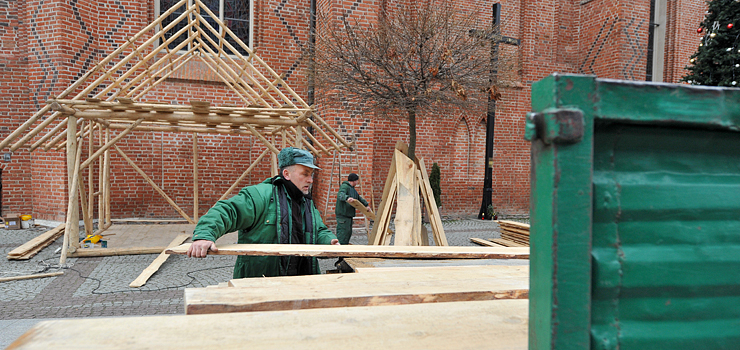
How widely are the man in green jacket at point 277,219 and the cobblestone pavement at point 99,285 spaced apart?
2245mm

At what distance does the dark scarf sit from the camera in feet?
9.53

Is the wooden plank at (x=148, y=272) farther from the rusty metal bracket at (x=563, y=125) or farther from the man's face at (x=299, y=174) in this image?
the rusty metal bracket at (x=563, y=125)

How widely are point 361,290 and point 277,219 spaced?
4.27 ft

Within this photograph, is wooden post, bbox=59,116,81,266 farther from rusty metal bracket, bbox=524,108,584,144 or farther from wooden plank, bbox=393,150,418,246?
rusty metal bracket, bbox=524,108,584,144

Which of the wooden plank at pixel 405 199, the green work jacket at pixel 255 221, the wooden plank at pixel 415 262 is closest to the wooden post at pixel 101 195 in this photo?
the wooden plank at pixel 405 199

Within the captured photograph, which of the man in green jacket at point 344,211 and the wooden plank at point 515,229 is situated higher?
the man in green jacket at point 344,211

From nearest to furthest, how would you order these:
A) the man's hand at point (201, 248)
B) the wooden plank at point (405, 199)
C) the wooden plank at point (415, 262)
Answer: the man's hand at point (201, 248)
the wooden plank at point (415, 262)
the wooden plank at point (405, 199)

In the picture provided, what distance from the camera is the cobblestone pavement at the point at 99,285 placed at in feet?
14.6

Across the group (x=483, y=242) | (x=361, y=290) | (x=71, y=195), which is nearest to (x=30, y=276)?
(x=71, y=195)

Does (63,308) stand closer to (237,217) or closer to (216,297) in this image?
(237,217)

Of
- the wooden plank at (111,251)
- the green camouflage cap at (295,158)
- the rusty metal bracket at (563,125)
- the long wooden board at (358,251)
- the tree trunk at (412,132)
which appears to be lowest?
the wooden plank at (111,251)

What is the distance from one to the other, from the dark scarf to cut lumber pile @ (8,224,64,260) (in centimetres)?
574

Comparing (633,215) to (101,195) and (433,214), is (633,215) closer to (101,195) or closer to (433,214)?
(433,214)

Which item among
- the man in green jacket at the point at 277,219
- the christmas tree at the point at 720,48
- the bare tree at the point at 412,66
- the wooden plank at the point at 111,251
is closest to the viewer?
the man in green jacket at the point at 277,219
